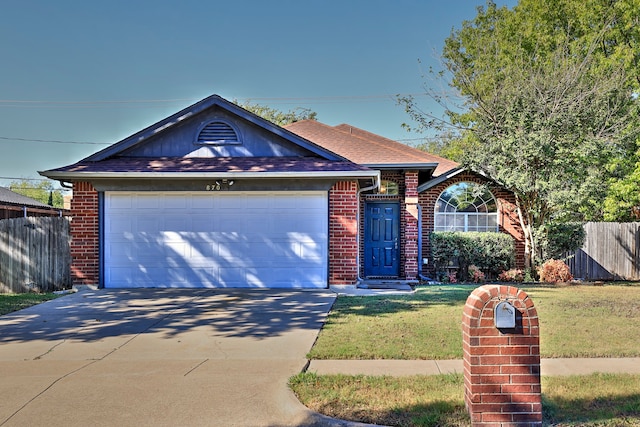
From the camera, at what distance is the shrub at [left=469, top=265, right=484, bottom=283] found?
14.3 metres

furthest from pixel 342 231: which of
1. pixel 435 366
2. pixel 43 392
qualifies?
pixel 43 392

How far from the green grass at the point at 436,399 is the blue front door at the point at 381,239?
10.3 metres

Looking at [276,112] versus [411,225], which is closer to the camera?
[411,225]

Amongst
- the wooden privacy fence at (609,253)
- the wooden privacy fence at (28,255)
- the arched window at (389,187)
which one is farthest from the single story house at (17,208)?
the wooden privacy fence at (609,253)

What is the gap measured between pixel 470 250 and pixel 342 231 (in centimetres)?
468

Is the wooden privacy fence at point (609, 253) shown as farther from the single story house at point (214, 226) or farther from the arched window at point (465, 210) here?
the single story house at point (214, 226)

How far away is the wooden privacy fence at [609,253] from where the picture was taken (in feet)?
52.5

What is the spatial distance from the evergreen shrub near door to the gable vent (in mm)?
6401

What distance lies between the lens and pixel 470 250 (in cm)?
1472

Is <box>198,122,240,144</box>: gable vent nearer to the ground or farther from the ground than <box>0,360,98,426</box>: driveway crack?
farther from the ground

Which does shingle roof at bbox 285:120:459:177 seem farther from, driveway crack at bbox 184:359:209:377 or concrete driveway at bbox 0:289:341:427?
driveway crack at bbox 184:359:209:377

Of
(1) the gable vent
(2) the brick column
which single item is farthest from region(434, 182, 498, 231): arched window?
(1) the gable vent

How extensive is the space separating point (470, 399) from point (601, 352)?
3.18 metres

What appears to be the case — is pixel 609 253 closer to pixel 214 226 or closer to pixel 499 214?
pixel 499 214
